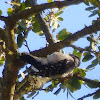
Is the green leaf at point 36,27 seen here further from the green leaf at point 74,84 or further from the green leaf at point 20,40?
the green leaf at point 74,84

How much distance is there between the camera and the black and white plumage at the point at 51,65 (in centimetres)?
202

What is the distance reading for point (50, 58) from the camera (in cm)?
212

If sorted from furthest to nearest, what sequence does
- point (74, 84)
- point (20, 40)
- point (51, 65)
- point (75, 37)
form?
point (74, 84) → point (20, 40) → point (51, 65) → point (75, 37)

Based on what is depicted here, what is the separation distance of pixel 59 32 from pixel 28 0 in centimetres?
43

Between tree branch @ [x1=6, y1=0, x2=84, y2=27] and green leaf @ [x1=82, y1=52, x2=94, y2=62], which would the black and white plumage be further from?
tree branch @ [x1=6, y1=0, x2=84, y2=27]

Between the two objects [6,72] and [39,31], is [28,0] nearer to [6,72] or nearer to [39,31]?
[39,31]

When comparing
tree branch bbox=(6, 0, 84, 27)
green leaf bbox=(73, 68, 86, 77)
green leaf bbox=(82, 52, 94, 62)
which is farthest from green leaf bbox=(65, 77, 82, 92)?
tree branch bbox=(6, 0, 84, 27)

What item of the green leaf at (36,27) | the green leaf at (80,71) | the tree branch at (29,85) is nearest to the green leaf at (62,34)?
the green leaf at (36,27)

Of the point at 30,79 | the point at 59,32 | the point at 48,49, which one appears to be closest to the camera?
the point at 48,49

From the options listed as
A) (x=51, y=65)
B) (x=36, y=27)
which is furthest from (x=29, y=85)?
(x=36, y=27)

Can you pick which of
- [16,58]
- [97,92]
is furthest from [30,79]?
[97,92]

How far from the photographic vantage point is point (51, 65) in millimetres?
2094

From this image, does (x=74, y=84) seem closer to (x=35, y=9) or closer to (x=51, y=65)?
(x=51, y=65)

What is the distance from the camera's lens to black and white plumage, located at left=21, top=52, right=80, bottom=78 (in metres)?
2.02
